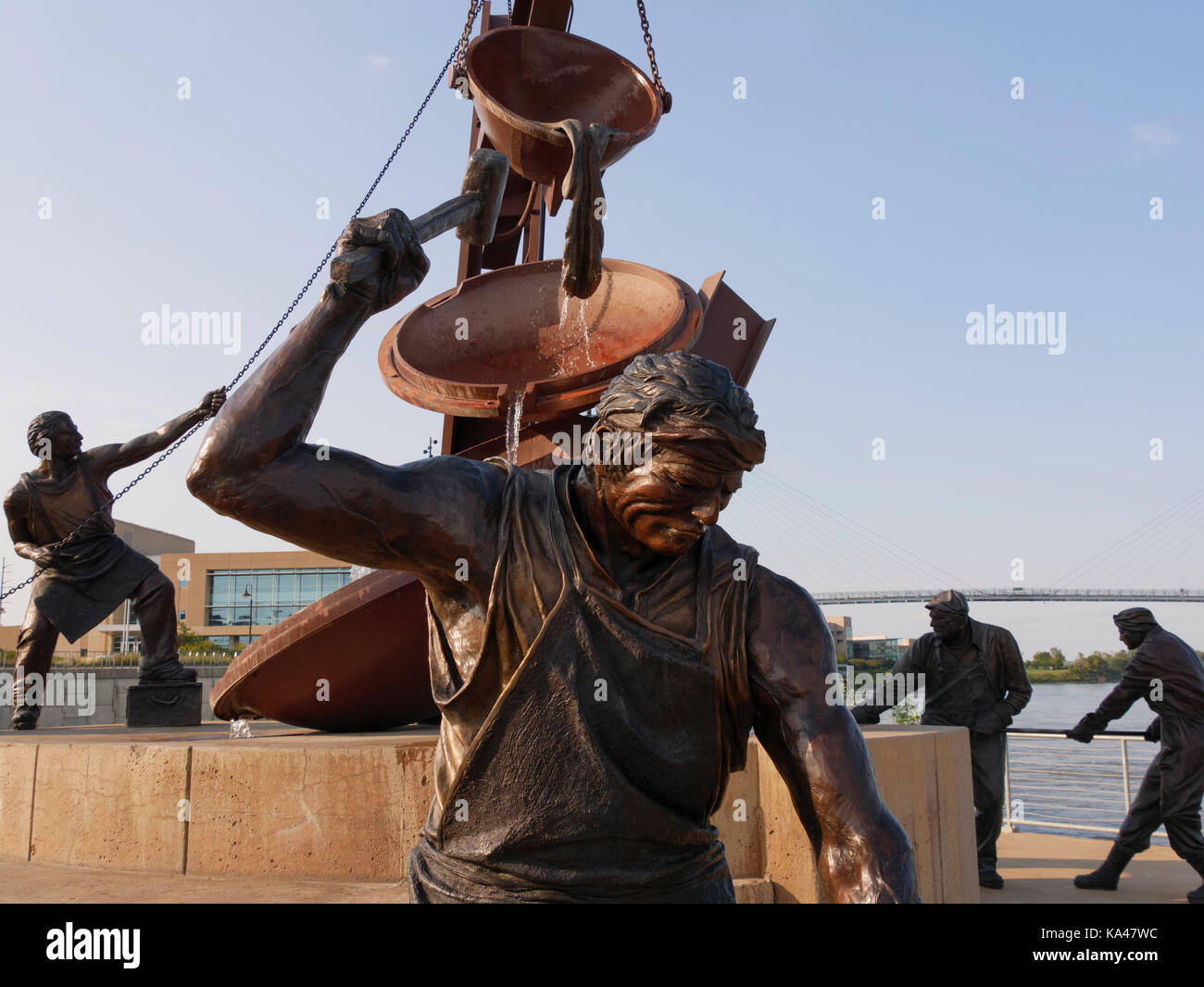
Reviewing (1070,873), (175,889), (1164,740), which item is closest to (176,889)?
(175,889)

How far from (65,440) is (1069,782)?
10.1 metres

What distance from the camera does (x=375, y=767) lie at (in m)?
3.95

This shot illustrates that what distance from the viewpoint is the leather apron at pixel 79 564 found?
7.12 metres

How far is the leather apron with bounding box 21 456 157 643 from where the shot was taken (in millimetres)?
7117

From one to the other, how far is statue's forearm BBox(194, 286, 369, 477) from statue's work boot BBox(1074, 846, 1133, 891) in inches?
296

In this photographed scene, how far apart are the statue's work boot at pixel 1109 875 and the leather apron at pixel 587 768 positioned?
22.6 ft

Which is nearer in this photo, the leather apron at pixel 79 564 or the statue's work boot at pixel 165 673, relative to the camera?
the statue's work boot at pixel 165 673

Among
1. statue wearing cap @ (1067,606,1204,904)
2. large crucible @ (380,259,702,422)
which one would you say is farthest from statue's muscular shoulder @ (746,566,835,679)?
statue wearing cap @ (1067,606,1204,904)

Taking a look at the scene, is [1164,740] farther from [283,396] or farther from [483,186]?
[283,396]

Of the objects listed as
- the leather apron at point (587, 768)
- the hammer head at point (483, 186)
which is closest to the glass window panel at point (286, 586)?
the hammer head at point (483, 186)

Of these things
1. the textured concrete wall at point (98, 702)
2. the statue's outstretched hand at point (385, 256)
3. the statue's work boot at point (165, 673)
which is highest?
the statue's outstretched hand at point (385, 256)

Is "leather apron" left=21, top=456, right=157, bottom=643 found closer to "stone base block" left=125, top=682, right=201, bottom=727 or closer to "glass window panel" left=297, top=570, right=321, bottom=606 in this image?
"stone base block" left=125, top=682, right=201, bottom=727

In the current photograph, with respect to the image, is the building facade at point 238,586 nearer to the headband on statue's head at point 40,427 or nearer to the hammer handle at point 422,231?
the headband on statue's head at point 40,427

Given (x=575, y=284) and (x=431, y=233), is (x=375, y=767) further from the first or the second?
(x=431, y=233)
